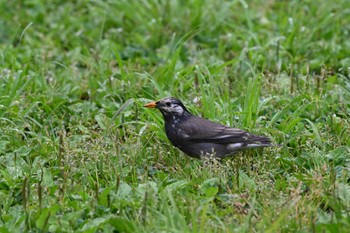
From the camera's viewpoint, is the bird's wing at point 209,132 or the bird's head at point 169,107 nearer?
the bird's wing at point 209,132

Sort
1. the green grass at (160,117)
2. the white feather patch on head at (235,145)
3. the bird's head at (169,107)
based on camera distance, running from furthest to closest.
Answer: the bird's head at (169,107) < the white feather patch on head at (235,145) < the green grass at (160,117)

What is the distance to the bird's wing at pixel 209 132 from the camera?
6504mm

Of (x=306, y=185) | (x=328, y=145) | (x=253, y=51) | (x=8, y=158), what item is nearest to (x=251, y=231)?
(x=306, y=185)

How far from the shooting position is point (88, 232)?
16.9ft

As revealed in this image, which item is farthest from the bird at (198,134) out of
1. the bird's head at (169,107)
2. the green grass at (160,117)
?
the green grass at (160,117)

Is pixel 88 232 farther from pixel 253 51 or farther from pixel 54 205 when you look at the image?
pixel 253 51

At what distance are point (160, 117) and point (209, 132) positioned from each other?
2.10ft

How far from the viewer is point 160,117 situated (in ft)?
23.3

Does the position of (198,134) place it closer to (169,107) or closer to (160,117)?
(169,107)

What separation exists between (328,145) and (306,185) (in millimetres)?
973

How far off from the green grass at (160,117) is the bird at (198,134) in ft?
0.37

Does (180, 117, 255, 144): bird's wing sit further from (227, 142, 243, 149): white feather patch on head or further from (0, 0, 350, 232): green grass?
(0, 0, 350, 232): green grass

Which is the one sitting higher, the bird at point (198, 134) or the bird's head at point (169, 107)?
the bird's head at point (169, 107)

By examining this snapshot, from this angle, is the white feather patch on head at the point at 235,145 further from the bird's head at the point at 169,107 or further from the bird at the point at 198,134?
the bird's head at the point at 169,107
